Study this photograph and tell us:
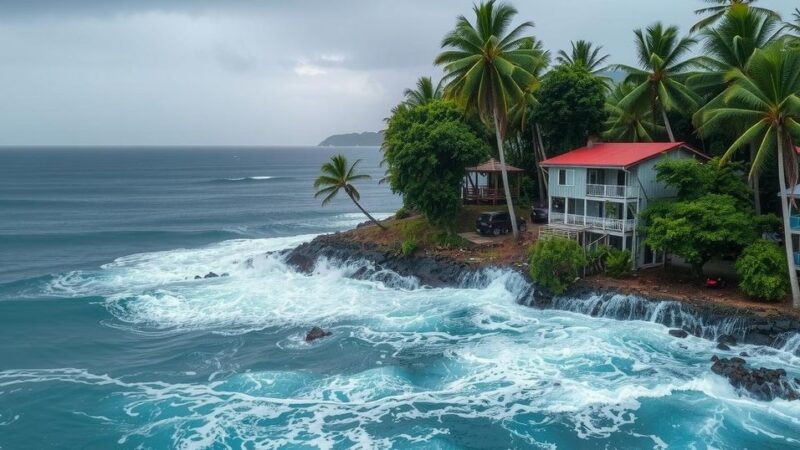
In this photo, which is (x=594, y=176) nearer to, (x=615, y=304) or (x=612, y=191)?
(x=612, y=191)

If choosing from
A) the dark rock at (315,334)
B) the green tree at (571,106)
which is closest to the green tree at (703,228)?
the green tree at (571,106)

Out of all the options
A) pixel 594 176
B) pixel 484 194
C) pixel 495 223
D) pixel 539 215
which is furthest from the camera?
pixel 484 194

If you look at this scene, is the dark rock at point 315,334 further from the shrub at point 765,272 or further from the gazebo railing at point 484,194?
the gazebo railing at point 484,194

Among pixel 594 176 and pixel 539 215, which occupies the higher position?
pixel 594 176

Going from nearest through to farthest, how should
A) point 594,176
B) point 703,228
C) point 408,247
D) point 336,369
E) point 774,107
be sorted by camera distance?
point 774,107 < point 336,369 < point 703,228 < point 594,176 < point 408,247

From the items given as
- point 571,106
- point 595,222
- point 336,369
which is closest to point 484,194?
point 571,106

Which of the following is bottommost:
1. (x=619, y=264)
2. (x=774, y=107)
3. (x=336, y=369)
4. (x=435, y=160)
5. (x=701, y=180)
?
(x=336, y=369)

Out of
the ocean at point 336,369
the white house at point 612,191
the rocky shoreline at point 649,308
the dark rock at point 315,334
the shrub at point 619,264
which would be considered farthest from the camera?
the white house at point 612,191
